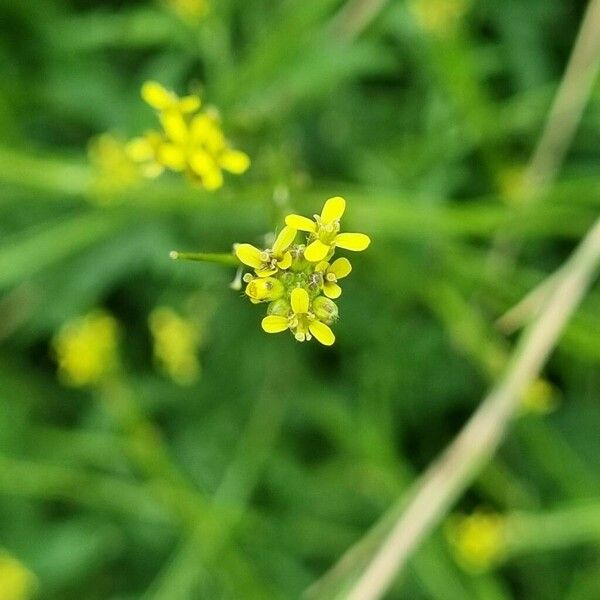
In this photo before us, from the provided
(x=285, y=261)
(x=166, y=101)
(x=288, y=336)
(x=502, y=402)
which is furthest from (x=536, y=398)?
(x=285, y=261)

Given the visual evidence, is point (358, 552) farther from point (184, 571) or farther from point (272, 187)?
point (272, 187)

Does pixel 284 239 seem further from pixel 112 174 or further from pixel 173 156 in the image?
pixel 112 174

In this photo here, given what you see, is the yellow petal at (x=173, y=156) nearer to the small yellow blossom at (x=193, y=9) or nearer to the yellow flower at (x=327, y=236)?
the yellow flower at (x=327, y=236)

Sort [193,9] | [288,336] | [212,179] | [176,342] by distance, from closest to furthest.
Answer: [212,179]
[193,9]
[176,342]
[288,336]

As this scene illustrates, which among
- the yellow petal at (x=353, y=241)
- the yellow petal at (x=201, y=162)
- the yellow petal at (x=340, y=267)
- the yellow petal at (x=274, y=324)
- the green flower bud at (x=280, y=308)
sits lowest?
the yellow petal at (x=274, y=324)

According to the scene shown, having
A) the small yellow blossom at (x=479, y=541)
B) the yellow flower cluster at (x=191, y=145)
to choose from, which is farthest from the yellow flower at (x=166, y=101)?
the small yellow blossom at (x=479, y=541)

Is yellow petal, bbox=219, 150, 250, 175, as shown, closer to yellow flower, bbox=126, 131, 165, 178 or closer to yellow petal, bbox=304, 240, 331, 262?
yellow flower, bbox=126, 131, 165, 178

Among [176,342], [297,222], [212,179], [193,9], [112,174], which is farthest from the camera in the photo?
[176,342]
